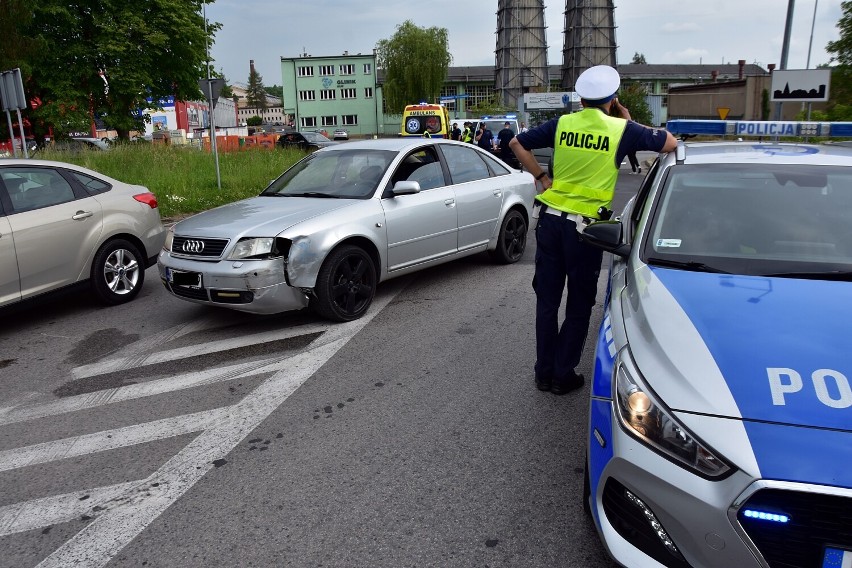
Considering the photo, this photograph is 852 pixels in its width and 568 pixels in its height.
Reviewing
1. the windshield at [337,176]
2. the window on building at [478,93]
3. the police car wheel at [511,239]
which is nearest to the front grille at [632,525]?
the windshield at [337,176]

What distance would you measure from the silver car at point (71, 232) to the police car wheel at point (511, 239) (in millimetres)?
3803

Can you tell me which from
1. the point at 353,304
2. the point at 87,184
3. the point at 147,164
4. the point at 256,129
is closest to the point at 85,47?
the point at 147,164

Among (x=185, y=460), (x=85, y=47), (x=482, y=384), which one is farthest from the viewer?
(x=85, y=47)

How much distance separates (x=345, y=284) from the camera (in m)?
6.04

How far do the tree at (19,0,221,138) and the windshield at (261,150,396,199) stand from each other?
24.9 meters

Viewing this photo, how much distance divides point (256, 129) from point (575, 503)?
78714 mm

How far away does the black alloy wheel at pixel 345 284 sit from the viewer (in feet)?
19.2

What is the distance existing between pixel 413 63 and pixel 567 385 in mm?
80192

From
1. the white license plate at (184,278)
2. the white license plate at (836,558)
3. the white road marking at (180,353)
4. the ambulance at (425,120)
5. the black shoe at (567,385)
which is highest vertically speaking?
the ambulance at (425,120)

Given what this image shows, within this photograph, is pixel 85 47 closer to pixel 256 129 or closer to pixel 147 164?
pixel 147 164

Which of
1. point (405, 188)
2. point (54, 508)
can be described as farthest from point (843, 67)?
point (54, 508)

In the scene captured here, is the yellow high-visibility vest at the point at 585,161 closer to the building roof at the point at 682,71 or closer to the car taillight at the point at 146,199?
the car taillight at the point at 146,199

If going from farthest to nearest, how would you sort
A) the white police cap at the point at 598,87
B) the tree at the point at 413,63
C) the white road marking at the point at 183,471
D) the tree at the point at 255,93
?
the tree at the point at 255,93 < the tree at the point at 413,63 < the white police cap at the point at 598,87 < the white road marking at the point at 183,471

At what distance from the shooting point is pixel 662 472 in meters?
2.17
